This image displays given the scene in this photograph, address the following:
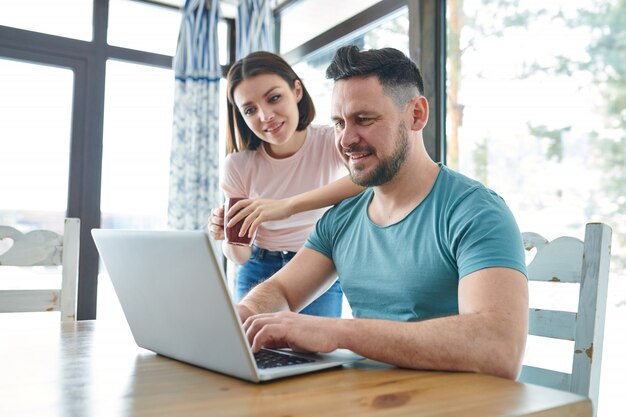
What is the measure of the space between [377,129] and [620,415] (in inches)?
50.0

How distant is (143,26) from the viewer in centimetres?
371

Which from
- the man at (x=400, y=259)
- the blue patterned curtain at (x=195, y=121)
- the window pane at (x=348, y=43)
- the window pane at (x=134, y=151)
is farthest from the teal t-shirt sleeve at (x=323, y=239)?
the window pane at (x=134, y=151)

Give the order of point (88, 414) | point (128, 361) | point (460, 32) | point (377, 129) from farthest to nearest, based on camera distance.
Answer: point (460, 32) → point (377, 129) → point (128, 361) → point (88, 414)

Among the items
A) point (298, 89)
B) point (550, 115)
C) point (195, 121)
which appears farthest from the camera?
point (195, 121)

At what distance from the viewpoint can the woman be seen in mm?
1741

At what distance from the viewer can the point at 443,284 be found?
1.12m

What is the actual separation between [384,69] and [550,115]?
101 cm

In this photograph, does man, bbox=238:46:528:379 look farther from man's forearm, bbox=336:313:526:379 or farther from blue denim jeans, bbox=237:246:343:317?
blue denim jeans, bbox=237:246:343:317

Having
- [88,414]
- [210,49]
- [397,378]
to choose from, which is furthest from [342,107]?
[210,49]

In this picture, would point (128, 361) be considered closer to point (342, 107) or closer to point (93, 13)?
point (342, 107)

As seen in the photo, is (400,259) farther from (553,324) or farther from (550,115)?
(550,115)

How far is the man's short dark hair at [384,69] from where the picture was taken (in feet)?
4.14

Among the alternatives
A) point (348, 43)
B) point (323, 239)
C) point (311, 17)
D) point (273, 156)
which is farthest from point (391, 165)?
point (311, 17)

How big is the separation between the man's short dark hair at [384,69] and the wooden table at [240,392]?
0.64m
